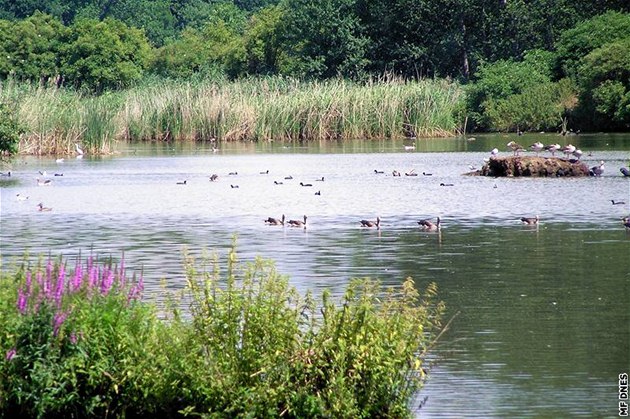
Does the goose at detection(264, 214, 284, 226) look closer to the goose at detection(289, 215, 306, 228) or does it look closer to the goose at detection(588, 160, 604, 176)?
the goose at detection(289, 215, 306, 228)

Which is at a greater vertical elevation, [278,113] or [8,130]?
[278,113]

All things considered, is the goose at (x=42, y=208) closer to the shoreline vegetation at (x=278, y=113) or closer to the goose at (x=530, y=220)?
the goose at (x=530, y=220)

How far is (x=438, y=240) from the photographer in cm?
1991

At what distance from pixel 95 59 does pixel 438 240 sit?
59.2m

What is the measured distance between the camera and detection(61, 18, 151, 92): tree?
7638 cm

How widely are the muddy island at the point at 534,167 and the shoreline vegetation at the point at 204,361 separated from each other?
24.0 meters

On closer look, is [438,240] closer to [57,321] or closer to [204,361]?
[204,361]

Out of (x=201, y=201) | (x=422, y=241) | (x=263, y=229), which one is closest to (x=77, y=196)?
(x=201, y=201)

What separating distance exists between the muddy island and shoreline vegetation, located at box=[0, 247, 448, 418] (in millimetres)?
24011

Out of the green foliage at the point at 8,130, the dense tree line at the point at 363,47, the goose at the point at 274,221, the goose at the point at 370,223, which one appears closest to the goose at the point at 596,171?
the goose at the point at 370,223

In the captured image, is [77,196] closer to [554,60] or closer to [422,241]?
[422,241]

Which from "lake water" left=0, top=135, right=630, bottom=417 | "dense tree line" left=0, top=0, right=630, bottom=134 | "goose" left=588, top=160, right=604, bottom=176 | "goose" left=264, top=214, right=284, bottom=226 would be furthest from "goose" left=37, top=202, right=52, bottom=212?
"dense tree line" left=0, top=0, right=630, bottom=134

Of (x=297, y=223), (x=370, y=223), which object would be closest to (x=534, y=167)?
(x=370, y=223)

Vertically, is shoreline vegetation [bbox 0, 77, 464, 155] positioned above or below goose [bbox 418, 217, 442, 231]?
above
